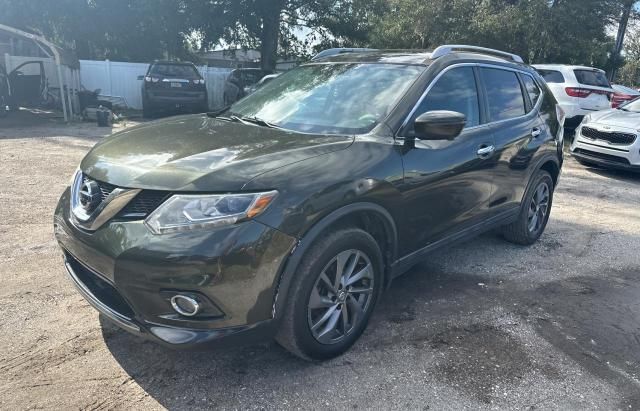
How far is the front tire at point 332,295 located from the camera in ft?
8.89

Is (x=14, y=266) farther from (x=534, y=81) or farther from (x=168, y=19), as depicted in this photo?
(x=168, y=19)

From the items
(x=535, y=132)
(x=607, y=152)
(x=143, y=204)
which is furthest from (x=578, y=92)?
(x=143, y=204)

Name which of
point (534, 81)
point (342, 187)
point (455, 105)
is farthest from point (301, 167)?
point (534, 81)

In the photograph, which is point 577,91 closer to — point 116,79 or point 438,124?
point 438,124

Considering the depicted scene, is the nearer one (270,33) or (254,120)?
(254,120)

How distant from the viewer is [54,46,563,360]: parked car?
2451 mm

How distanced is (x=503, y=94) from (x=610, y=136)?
572 centimetres

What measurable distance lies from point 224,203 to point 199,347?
0.71m

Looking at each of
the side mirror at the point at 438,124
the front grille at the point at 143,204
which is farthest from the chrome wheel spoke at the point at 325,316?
the side mirror at the point at 438,124

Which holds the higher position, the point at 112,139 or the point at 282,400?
the point at 112,139

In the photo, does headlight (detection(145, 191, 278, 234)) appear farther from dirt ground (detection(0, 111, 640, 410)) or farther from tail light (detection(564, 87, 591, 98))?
tail light (detection(564, 87, 591, 98))

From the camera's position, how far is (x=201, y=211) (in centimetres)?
245

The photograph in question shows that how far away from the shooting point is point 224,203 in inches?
97.0

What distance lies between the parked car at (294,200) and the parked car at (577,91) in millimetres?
9062
